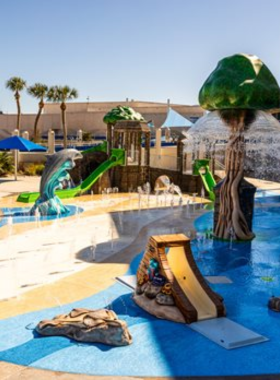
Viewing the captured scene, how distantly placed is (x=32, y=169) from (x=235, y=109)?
21631 millimetres

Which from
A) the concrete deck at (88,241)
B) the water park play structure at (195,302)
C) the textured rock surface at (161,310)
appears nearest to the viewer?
the water park play structure at (195,302)

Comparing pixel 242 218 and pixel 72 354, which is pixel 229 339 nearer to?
pixel 72 354

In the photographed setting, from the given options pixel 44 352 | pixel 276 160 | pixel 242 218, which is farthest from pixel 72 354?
pixel 276 160

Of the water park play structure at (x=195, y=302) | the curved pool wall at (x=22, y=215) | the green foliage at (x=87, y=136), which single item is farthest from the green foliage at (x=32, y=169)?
the green foliage at (x=87, y=136)

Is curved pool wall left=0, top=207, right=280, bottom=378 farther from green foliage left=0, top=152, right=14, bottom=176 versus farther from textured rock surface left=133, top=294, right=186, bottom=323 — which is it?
green foliage left=0, top=152, right=14, bottom=176

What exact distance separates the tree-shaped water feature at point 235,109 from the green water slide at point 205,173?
8.09m

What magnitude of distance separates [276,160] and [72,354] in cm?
3388

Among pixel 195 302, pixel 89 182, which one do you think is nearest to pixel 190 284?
pixel 195 302

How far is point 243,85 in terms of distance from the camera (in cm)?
1288

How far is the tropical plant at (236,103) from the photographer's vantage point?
12930 millimetres

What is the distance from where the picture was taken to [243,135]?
1470 centimetres

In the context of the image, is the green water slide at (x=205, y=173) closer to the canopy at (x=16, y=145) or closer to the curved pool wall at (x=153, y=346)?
the canopy at (x=16, y=145)

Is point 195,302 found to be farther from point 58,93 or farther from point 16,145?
point 58,93

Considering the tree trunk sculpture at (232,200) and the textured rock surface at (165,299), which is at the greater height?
the tree trunk sculpture at (232,200)
